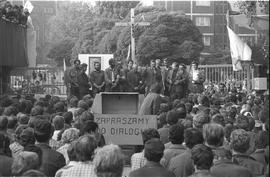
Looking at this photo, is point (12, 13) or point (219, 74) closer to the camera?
point (12, 13)

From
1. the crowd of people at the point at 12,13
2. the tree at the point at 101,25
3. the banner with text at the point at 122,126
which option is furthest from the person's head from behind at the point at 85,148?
the tree at the point at 101,25

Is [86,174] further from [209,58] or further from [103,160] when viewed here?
[209,58]

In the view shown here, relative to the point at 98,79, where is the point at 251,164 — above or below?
below

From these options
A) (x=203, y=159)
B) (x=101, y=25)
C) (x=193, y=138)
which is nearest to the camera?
(x=203, y=159)

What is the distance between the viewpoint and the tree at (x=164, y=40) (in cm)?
6431

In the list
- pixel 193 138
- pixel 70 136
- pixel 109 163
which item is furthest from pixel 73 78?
pixel 109 163

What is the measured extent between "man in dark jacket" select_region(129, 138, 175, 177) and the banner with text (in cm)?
379

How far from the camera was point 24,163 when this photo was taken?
19.5 ft

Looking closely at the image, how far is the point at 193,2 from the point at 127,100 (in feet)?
233

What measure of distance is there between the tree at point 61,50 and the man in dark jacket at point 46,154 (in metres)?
73.2

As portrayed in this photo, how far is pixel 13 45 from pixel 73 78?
2447 mm

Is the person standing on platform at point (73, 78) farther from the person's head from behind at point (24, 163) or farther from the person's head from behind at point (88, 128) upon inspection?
the person's head from behind at point (24, 163)

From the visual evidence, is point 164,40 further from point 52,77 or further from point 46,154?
point 46,154

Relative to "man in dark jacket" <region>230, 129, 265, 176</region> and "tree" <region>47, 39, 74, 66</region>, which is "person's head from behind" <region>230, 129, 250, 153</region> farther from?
"tree" <region>47, 39, 74, 66</region>
